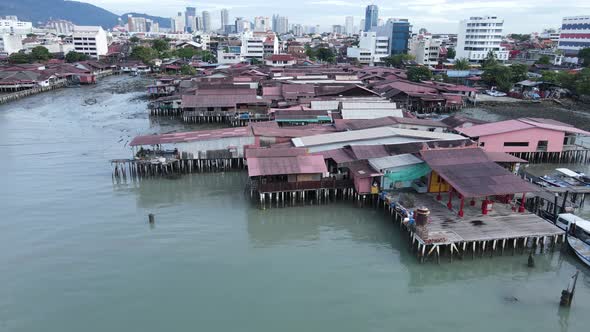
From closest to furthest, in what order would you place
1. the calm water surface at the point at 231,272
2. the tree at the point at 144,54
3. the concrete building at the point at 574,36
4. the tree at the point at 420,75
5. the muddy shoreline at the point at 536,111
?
the calm water surface at the point at 231,272 → the muddy shoreline at the point at 536,111 → the tree at the point at 420,75 → the concrete building at the point at 574,36 → the tree at the point at 144,54

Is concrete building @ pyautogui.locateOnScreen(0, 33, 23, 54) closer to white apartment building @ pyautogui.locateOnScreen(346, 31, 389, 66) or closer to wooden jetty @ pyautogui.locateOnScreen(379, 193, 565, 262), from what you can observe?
white apartment building @ pyautogui.locateOnScreen(346, 31, 389, 66)

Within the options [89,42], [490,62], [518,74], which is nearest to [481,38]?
[490,62]

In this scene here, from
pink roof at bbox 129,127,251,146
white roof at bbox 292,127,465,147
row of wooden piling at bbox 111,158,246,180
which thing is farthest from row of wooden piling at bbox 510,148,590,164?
row of wooden piling at bbox 111,158,246,180

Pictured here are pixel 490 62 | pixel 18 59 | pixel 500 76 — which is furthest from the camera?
pixel 18 59

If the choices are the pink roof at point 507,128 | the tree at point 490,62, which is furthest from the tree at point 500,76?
the pink roof at point 507,128

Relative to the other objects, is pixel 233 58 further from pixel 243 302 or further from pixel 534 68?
pixel 243 302

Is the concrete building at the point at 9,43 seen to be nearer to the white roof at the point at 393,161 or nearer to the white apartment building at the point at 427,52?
the white apartment building at the point at 427,52

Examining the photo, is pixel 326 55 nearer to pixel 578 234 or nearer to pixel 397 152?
pixel 397 152

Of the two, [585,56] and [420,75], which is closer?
[420,75]
